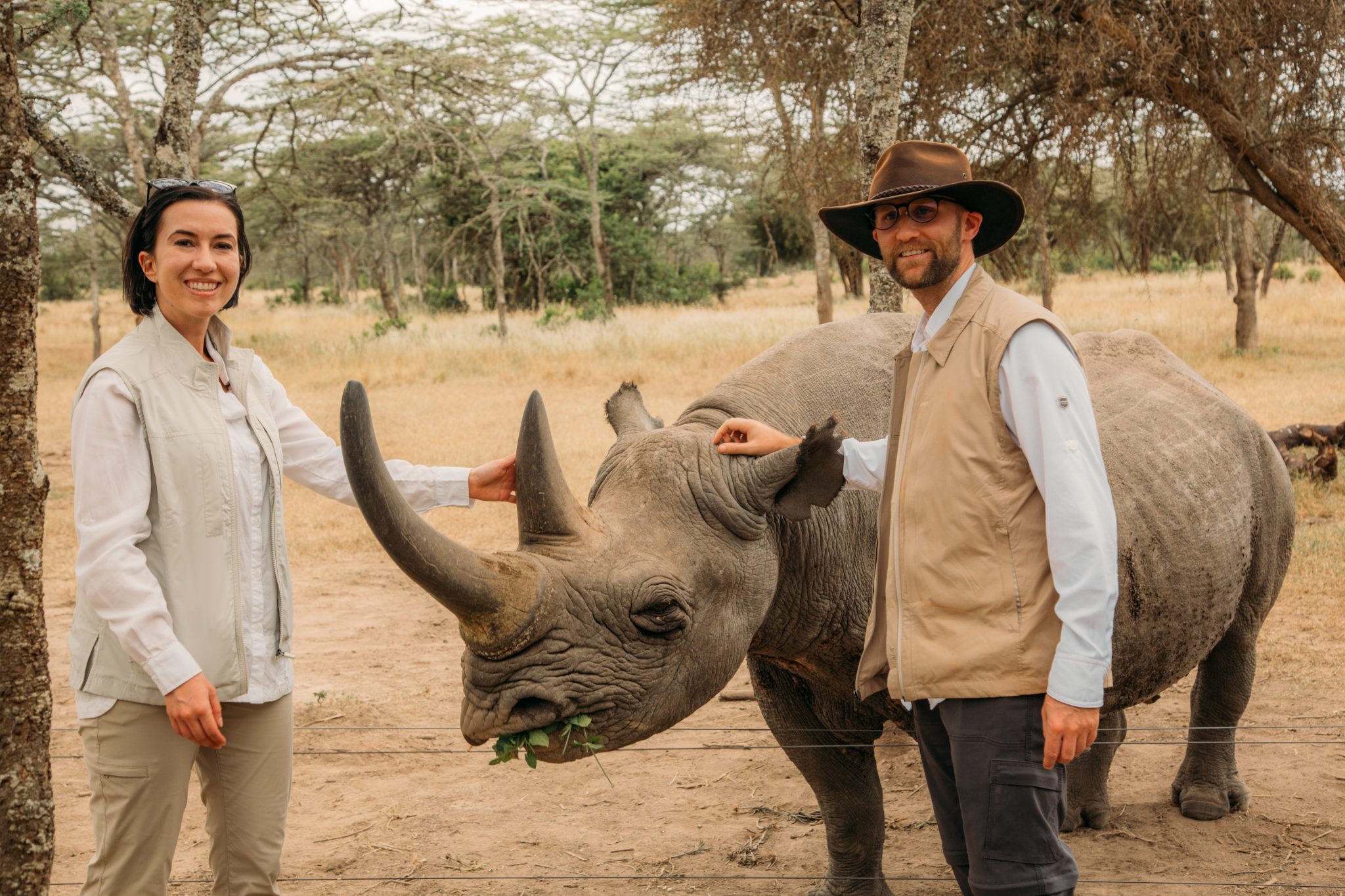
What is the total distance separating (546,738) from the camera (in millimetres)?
3033

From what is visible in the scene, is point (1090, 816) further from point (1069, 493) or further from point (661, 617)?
point (1069, 493)

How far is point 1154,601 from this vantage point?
4.32m

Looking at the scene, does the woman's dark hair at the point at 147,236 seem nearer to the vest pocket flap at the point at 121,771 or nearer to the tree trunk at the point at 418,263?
the vest pocket flap at the point at 121,771

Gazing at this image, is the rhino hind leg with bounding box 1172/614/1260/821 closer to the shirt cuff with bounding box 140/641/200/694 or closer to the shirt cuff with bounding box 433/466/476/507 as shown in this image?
the shirt cuff with bounding box 433/466/476/507

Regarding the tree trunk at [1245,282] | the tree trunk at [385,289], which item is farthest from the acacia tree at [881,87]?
the tree trunk at [385,289]

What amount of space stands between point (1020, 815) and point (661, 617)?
1.04m

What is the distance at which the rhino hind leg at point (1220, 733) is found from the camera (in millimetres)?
5184

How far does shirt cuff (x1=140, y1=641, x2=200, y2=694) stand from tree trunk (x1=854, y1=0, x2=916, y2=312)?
5.29 metres

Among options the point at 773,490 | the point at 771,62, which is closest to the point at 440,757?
the point at 773,490

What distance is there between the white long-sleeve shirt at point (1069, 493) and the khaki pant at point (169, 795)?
2.03m

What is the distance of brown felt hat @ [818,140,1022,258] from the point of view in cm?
300

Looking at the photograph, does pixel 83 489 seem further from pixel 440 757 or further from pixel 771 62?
pixel 771 62

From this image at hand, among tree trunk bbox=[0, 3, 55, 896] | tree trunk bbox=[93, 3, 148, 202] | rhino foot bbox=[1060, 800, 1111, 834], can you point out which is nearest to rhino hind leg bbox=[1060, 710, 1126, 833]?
rhino foot bbox=[1060, 800, 1111, 834]

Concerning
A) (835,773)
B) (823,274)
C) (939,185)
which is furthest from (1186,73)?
(939,185)
